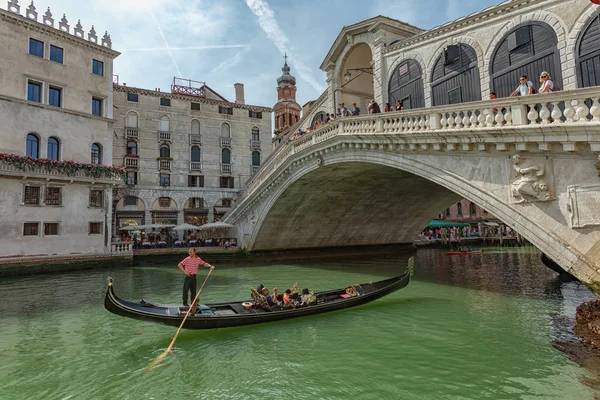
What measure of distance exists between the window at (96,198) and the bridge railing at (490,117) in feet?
39.1

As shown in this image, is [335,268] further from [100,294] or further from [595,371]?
[595,371]

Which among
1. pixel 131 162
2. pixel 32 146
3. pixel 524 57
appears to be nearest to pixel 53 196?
pixel 32 146

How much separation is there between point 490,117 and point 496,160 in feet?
2.83

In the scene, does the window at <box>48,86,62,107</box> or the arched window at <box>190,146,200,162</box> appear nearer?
the window at <box>48,86,62,107</box>

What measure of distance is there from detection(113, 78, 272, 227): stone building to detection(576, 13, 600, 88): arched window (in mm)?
23310

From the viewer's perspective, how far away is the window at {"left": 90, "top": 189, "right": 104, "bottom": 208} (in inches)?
694

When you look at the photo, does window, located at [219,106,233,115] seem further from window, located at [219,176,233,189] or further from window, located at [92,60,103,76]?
window, located at [92,60,103,76]

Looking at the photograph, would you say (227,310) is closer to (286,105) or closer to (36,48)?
(36,48)

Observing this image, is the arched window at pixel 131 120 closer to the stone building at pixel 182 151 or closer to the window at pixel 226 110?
the stone building at pixel 182 151

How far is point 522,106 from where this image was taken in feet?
22.1

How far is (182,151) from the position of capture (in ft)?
89.8

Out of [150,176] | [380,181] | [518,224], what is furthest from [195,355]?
[150,176]

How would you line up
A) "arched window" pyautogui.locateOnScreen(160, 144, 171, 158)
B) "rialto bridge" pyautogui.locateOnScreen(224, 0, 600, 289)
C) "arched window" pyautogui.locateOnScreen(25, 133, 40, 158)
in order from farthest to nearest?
1. "arched window" pyautogui.locateOnScreen(160, 144, 171, 158)
2. "arched window" pyautogui.locateOnScreen(25, 133, 40, 158)
3. "rialto bridge" pyautogui.locateOnScreen(224, 0, 600, 289)

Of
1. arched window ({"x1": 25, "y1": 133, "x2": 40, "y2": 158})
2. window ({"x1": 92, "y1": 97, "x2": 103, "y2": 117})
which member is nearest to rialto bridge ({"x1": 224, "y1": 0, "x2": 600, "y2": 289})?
window ({"x1": 92, "y1": 97, "x2": 103, "y2": 117})
